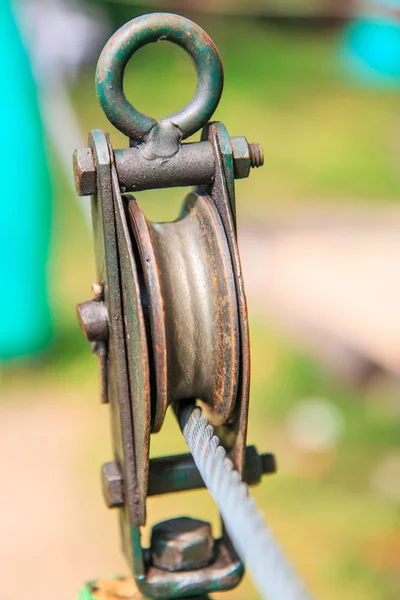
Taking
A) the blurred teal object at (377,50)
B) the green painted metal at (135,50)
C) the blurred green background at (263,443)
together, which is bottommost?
the blurred green background at (263,443)

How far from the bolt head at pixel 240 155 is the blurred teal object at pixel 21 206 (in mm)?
2081

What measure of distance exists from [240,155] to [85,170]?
0.44ft

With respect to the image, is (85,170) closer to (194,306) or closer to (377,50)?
(194,306)

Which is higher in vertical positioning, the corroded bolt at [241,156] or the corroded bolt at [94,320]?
the corroded bolt at [241,156]

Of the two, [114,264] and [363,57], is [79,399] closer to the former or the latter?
[114,264]

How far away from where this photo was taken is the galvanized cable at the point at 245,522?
49 cm

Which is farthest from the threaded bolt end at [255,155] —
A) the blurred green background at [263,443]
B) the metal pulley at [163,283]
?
the blurred green background at [263,443]

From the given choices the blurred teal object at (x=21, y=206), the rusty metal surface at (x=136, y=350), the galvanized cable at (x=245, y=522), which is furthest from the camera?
the blurred teal object at (x=21, y=206)

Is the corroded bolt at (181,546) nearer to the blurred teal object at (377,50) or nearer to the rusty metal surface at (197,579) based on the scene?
the rusty metal surface at (197,579)

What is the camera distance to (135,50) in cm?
70

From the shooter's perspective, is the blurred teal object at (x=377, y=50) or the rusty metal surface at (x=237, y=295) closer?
the rusty metal surface at (x=237, y=295)

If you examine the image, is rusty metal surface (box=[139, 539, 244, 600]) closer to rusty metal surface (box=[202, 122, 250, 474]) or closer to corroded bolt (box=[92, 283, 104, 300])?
rusty metal surface (box=[202, 122, 250, 474])

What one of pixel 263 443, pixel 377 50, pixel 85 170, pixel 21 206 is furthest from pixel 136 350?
pixel 377 50

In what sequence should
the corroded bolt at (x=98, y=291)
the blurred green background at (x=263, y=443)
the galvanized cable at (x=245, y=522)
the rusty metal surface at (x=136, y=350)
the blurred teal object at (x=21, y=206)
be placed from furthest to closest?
1. the blurred teal object at (x=21, y=206)
2. the blurred green background at (x=263, y=443)
3. the corroded bolt at (x=98, y=291)
4. the rusty metal surface at (x=136, y=350)
5. the galvanized cable at (x=245, y=522)
